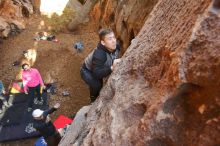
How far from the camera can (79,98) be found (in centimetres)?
968

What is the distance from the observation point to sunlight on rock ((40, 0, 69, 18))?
14.0 metres

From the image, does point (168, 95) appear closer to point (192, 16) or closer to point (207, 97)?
point (207, 97)

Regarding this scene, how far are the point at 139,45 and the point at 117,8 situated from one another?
20.7 ft

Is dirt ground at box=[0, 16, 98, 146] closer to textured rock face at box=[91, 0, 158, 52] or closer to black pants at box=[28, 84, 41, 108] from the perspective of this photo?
black pants at box=[28, 84, 41, 108]

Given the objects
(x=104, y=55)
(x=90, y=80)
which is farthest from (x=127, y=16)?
(x=104, y=55)

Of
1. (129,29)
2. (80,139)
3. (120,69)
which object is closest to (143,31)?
(120,69)

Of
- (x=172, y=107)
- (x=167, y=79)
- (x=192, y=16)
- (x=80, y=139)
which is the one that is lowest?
(x=80, y=139)

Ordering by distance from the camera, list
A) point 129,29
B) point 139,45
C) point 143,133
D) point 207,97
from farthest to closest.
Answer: point 129,29 < point 139,45 < point 143,133 < point 207,97

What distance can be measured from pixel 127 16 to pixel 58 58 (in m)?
3.95

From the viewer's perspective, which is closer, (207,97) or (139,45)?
(207,97)

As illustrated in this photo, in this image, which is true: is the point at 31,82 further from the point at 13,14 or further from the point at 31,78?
the point at 13,14

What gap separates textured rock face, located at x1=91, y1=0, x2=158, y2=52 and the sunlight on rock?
10.4ft

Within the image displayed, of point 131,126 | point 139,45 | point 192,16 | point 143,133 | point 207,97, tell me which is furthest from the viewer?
point 139,45

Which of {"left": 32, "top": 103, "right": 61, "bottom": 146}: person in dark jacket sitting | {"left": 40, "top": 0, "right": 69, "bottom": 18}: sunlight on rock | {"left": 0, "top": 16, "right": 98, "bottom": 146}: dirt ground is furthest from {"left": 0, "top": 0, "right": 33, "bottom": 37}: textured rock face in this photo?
{"left": 32, "top": 103, "right": 61, "bottom": 146}: person in dark jacket sitting
